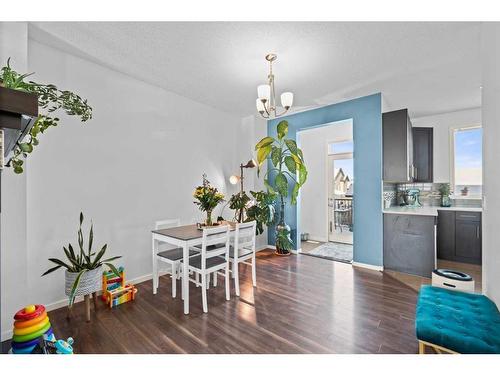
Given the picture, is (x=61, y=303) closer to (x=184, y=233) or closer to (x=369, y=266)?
(x=184, y=233)

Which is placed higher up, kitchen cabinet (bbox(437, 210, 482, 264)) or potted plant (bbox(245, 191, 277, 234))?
potted plant (bbox(245, 191, 277, 234))

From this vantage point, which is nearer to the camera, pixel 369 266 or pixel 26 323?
pixel 26 323

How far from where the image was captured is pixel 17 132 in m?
0.82

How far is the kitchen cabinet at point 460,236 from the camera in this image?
3652 millimetres

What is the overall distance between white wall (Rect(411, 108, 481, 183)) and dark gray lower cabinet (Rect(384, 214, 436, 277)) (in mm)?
1906

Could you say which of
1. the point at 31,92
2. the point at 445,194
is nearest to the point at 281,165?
the point at 445,194

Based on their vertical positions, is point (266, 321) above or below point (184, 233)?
A: below

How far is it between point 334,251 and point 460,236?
195cm

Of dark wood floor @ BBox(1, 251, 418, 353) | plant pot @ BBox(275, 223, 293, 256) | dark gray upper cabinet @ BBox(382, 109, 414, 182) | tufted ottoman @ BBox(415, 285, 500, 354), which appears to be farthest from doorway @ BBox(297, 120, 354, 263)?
tufted ottoman @ BBox(415, 285, 500, 354)

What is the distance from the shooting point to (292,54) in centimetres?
248

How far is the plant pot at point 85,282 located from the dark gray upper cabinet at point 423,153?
17.0 ft

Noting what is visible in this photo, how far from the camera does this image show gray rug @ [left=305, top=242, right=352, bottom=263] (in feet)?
13.3

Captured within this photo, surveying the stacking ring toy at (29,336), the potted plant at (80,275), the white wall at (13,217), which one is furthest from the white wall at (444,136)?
the white wall at (13,217)

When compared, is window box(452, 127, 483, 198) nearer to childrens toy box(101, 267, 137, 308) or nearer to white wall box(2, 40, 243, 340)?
white wall box(2, 40, 243, 340)
